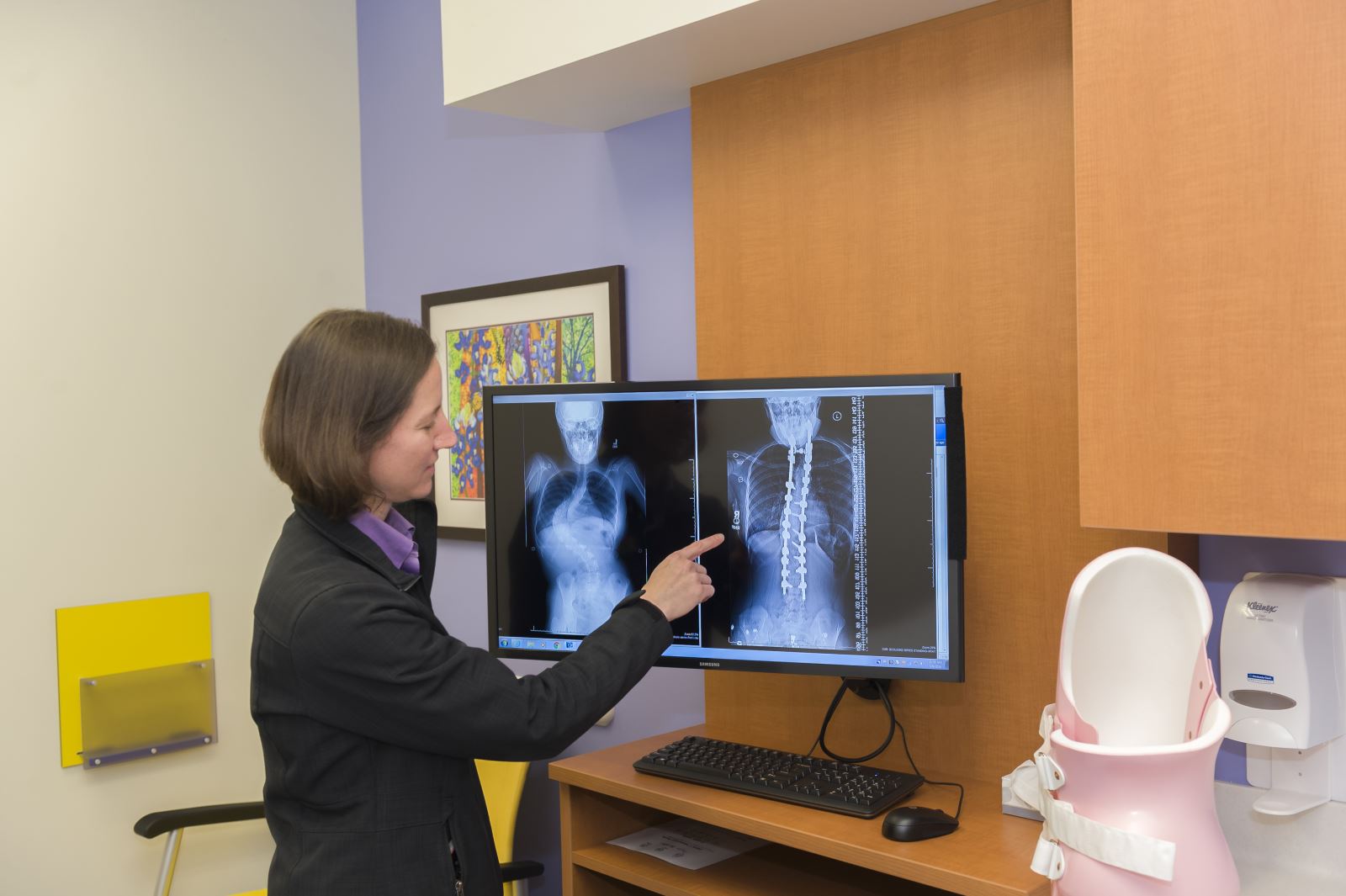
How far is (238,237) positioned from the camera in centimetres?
291

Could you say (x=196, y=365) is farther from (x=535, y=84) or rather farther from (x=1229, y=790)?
(x=1229, y=790)

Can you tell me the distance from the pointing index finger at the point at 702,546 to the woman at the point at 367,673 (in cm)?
29

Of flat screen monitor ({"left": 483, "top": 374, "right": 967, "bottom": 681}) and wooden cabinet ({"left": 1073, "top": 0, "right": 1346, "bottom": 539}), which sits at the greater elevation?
wooden cabinet ({"left": 1073, "top": 0, "right": 1346, "bottom": 539})

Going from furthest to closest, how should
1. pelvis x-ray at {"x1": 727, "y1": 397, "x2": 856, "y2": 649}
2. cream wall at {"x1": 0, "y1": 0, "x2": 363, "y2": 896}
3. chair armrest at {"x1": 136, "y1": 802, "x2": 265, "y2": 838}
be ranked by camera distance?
cream wall at {"x1": 0, "y1": 0, "x2": 363, "y2": 896}
chair armrest at {"x1": 136, "y1": 802, "x2": 265, "y2": 838}
pelvis x-ray at {"x1": 727, "y1": 397, "x2": 856, "y2": 649}

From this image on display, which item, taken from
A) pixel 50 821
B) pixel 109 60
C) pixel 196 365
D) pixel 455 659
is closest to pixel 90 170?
pixel 109 60

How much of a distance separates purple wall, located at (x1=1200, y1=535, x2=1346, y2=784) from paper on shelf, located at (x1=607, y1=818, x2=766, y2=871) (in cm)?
76

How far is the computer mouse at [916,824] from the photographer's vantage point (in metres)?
1.45

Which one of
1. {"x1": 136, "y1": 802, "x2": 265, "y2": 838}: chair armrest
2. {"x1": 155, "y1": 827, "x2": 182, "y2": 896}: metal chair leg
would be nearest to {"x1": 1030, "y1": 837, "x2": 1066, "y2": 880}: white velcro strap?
{"x1": 136, "y1": 802, "x2": 265, "y2": 838}: chair armrest

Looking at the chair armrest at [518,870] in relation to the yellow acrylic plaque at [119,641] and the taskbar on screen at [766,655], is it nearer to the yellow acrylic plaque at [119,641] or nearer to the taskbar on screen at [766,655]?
the taskbar on screen at [766,655]

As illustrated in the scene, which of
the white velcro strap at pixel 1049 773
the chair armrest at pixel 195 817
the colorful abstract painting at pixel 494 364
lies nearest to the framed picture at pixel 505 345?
the colorful abstract painting at pixel 494 364

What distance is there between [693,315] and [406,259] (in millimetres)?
1131

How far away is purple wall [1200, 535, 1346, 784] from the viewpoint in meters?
1.45

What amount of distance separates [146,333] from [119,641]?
756 millimetres

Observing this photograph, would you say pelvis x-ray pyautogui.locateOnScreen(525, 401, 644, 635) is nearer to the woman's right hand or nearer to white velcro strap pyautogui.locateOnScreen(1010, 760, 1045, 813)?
the woman's right hand
